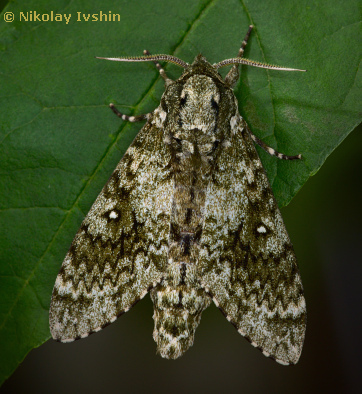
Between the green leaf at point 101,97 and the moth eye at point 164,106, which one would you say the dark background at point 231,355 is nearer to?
the green leaf at point 101,97

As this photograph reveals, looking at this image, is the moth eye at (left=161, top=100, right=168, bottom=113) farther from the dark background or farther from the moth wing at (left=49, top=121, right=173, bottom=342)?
the dark background

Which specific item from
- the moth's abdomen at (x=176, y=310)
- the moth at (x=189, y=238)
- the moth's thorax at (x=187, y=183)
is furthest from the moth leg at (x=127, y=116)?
the moth's abdomen at (x=176, y=310)

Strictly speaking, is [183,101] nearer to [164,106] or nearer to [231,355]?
[164,106]

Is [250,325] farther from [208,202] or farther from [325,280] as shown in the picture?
[325,280]

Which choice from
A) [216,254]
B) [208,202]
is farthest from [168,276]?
[208,202]

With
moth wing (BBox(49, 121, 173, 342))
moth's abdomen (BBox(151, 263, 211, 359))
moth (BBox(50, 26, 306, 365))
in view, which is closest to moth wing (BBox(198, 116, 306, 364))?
moth (BBox(50, 26, 306, 365))

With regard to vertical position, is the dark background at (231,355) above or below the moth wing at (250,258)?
below
